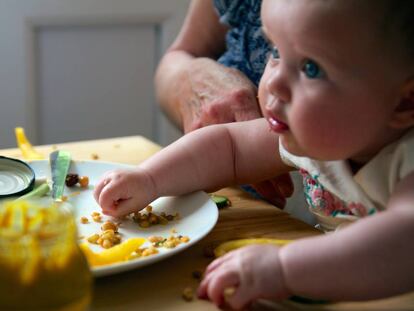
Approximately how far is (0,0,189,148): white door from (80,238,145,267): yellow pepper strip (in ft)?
4.45

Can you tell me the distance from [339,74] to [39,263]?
A: 327 millimetres

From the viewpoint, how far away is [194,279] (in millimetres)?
704

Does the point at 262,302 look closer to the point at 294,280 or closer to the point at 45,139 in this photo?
the point at 294,280

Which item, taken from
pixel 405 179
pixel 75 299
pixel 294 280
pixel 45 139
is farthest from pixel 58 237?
pixel 45 139

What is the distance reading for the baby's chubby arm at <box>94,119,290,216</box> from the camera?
0.84 metres

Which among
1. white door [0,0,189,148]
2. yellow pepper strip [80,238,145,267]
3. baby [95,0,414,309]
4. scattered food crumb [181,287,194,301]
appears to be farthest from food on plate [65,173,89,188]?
white door [0,0,189,148]

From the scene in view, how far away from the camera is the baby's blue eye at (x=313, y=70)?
0.67m

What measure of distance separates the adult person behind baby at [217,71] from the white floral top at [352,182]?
0.14m

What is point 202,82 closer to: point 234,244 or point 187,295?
point 234,244

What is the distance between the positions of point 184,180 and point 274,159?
0.41ft

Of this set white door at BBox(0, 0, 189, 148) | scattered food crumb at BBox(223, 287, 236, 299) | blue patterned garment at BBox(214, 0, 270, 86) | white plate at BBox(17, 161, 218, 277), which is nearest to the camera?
scattered food crumb at BBox(223, 287, 236, 299)

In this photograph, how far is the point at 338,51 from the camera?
2.14ft

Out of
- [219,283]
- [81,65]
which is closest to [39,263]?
[219,283]

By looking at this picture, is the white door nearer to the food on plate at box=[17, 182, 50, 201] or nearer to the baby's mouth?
the food on plate at box=[17, 182, 50, 201]
